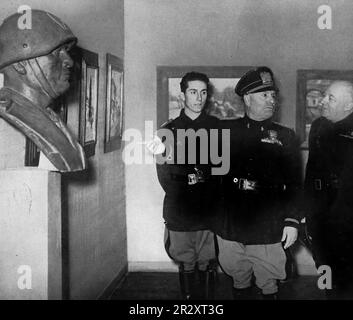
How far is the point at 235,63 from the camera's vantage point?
2.11 meters

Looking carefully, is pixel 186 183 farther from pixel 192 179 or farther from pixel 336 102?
pixel 336 102

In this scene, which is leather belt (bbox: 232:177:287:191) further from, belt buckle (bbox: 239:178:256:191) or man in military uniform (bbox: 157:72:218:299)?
man in military uniform (bbox: 157:72:218:299)

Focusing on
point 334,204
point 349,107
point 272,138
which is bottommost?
point 334,204

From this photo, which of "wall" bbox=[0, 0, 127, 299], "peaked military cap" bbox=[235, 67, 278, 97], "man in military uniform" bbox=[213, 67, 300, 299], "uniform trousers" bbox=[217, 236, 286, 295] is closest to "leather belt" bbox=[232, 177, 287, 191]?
"man in military uniform" bbox=[213, 67, 300, 299]

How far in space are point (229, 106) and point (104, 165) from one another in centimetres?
60

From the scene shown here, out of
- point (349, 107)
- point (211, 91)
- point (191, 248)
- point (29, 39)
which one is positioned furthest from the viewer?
point (211, 91)

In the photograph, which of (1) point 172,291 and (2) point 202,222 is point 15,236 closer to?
(2) point 202,222

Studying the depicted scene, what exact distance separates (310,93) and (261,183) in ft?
2.06

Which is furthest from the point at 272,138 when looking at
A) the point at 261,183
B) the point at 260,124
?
the point at 261,183

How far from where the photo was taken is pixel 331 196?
6.08 feet

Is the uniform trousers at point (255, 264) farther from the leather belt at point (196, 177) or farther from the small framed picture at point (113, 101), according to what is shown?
the small framed picture at point (113, 101)
